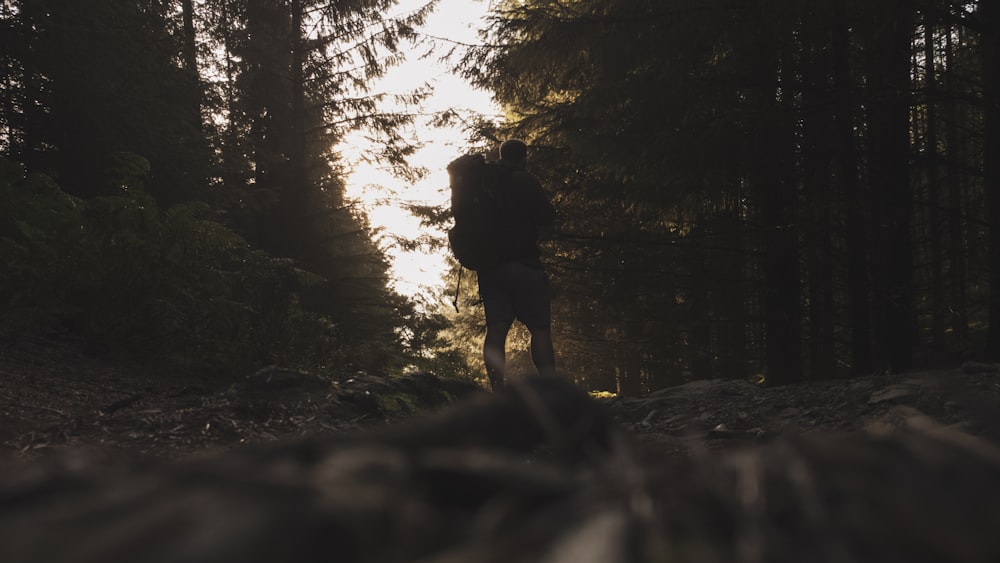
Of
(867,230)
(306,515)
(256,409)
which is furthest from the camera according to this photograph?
(867,230)

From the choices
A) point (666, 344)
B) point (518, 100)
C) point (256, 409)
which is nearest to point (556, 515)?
point (256, 409)

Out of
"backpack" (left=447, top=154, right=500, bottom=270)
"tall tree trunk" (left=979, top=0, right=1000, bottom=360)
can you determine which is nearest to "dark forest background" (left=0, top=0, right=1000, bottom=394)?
"tall tree trunk" (left=979, top=0, right=1000, bottom=360)

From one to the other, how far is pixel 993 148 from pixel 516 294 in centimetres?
556

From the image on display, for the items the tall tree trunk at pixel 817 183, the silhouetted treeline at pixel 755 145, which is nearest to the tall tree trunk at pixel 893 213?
the silhouetted treeline at pixel 755 145

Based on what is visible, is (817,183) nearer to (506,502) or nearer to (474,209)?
(474,209)

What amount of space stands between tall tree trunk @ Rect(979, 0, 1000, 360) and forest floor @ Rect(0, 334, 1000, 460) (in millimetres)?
1814

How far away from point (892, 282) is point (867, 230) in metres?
1.31

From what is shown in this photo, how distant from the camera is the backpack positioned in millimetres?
6316

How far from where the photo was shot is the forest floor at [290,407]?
14.0ft

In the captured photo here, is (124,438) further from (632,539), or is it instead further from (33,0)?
(33,0)

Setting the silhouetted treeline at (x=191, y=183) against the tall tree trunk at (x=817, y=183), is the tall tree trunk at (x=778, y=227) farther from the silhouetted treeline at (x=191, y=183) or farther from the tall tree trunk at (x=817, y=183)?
the silhouetted treeline at (x=191, y=183)

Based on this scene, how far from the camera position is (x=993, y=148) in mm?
7363

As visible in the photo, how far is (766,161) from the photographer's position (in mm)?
9734

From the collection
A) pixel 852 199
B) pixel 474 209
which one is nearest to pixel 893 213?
pixel 852 199
